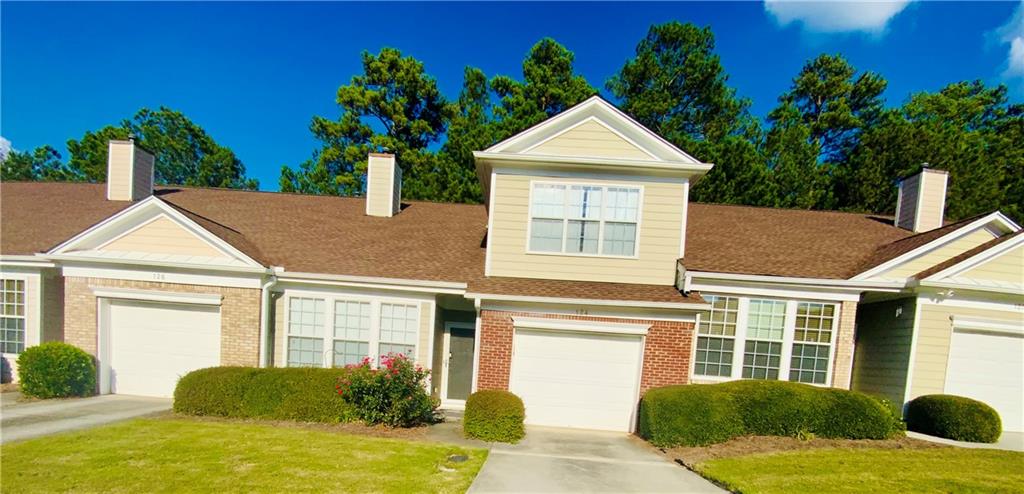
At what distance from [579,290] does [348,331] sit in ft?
18.5

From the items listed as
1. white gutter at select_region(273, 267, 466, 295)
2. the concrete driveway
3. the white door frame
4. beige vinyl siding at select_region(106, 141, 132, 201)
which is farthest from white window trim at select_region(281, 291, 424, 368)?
beige vinyl siding at select_region(106, 141, 132, 201)

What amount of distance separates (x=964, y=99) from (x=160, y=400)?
45627mm

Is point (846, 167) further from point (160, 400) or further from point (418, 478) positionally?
point (160, 400)

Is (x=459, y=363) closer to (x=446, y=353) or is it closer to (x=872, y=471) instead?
(x=446, y=353)

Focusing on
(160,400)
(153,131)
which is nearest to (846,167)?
(160,400)

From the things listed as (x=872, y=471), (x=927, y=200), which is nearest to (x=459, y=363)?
(x=872, y=471)

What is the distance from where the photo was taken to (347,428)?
8102 millimetres

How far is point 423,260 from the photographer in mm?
10992

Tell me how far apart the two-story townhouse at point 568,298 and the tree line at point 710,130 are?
29.9 feet

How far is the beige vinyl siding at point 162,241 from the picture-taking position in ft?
32.1

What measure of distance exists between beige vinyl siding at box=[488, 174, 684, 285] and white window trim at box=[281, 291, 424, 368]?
2.31m

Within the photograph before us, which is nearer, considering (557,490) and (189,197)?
(557,490)

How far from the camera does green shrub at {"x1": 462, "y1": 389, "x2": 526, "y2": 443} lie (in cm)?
794

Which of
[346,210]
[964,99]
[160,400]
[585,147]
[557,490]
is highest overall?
[964,99]
